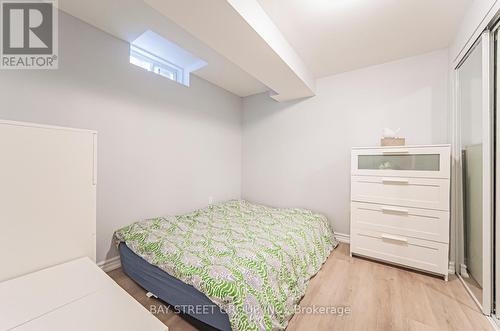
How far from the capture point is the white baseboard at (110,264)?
1.95 metres

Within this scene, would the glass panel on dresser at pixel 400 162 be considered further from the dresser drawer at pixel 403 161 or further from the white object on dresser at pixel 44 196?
the white object on dresser at pixel 44 196

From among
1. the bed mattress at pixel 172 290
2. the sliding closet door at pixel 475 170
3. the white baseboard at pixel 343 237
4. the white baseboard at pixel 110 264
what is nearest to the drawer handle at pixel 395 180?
the sliding closet door at pixel 475 170

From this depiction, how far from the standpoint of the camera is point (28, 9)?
5.23 ft

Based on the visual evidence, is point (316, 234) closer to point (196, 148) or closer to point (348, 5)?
point (196, 148)

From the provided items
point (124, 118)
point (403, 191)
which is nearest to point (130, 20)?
point (124, 118)

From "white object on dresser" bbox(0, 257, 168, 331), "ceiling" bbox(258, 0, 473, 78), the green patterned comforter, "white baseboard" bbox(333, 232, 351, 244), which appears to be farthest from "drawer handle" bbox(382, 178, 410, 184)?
"white object on dresser" bbox(0, 257, 168, 331)

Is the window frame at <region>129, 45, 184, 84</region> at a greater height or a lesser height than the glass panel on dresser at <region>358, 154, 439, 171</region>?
greater

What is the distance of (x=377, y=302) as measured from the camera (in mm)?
1567

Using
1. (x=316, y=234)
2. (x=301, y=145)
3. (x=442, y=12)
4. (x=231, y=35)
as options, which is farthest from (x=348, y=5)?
(x=316, y=234)

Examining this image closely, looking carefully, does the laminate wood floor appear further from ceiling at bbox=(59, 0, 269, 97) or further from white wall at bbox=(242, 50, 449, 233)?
ceiling at bbox=(59, 0, 269, 97)

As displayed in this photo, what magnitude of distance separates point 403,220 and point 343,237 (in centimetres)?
86

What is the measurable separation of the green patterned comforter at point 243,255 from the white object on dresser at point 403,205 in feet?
1.64

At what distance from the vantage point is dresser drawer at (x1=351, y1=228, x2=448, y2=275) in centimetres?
185

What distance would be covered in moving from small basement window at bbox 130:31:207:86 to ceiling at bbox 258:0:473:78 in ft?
3.99
